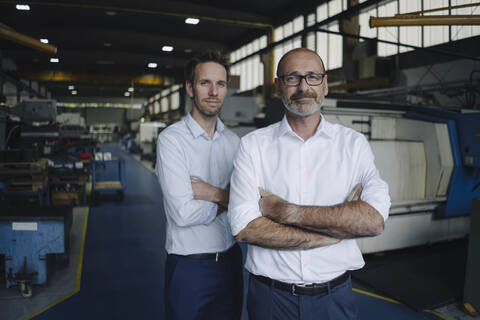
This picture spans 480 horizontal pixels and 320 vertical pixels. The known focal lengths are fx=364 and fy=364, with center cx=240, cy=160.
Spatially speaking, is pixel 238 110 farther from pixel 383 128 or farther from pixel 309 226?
pixel 309 226

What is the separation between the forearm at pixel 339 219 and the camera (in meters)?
1.32

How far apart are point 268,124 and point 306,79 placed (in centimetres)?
254

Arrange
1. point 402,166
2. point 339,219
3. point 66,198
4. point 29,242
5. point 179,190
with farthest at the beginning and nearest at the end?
point 66,198 < point 402,166 < point 29,242 < point 179,190 < point 339,219

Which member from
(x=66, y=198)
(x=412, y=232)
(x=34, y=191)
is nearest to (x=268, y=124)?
(x=412, y=232)

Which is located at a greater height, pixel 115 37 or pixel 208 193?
pixel 115 37

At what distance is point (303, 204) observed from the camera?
1419mm

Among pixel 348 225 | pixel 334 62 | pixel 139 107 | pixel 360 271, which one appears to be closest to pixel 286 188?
pixel 348 225

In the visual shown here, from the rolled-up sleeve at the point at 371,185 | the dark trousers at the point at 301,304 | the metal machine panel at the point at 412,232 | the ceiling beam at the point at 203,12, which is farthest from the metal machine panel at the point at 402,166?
the ceiling beam at the point at 203,12

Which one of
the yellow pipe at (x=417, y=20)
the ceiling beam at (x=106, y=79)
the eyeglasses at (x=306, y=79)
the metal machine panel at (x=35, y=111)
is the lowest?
the eyeglasses at (x=306, y=79)

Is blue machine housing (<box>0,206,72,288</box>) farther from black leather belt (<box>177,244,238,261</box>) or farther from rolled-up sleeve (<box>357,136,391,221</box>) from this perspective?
rolled-up sleeve (<box>357,136,391,221</box>)

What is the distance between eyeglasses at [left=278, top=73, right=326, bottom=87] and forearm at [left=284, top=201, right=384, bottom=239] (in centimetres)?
47

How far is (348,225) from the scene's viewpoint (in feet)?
4.36

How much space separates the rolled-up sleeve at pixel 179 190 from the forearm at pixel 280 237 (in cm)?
30

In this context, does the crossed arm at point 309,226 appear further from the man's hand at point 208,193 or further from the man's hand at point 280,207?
the man's hand at point 208,193
